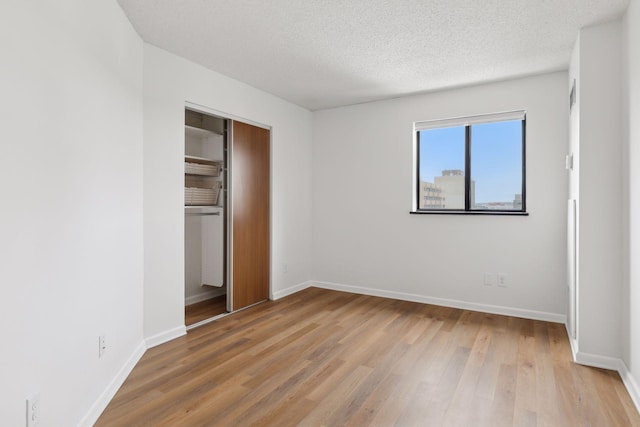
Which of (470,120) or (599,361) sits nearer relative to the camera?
(599,361)

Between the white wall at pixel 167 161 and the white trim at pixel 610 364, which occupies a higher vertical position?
the white wall at pixel 167 161

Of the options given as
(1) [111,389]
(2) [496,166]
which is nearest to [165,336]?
(1) [111,389]

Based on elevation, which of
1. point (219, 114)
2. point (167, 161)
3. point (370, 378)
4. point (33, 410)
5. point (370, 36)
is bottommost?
point (370, 378)

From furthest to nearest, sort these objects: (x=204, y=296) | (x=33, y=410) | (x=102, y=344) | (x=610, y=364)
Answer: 1. (x=204, y=296)
2. (x=610, y=364)
3. (x=102, y=344)
4. (x=33, y=410)

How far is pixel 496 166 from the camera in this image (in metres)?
3.86

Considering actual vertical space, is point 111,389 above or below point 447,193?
below

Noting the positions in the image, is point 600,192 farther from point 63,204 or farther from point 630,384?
point 63,204

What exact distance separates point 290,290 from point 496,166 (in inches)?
113

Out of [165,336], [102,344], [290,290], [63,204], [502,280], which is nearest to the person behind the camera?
[63,204]

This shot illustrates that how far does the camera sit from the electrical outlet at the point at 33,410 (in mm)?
1372

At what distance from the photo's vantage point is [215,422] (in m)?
1.88

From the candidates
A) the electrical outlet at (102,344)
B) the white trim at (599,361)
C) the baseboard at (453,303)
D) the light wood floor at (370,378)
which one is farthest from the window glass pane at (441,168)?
the electrical outlet at (102,344)

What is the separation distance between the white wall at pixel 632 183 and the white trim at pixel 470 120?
4.21 ft

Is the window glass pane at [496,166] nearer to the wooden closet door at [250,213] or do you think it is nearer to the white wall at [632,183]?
the white wall at [632,183]
